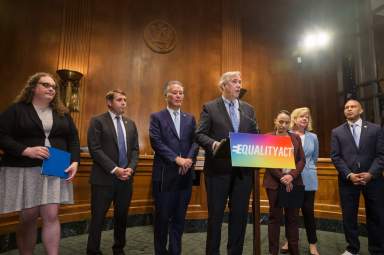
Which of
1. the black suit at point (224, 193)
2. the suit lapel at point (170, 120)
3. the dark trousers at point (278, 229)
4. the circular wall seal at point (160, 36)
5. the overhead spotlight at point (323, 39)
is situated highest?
the overhead spotlight at point (323, 39)

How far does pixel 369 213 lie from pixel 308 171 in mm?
626

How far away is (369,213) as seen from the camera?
2729mm

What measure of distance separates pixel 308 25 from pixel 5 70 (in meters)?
5.44

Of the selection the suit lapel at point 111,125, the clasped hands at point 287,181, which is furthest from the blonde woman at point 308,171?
the suit lapel at point 111,125

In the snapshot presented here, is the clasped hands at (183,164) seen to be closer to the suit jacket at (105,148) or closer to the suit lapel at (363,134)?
the suit jacket at (105,148)

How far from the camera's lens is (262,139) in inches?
63.5

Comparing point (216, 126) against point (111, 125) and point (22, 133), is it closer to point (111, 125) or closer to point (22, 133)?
point (111, 125)

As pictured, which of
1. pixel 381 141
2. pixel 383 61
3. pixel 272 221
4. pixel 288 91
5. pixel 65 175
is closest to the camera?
pixel 65 175

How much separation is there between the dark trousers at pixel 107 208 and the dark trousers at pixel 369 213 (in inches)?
78.5

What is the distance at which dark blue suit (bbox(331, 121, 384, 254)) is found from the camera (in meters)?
2.67

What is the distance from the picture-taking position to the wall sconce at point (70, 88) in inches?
174

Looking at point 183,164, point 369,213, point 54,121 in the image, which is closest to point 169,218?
point 183,164

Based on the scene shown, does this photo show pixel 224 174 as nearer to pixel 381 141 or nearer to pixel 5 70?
pixel 381 141

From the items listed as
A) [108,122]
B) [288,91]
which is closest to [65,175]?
[108,122]
